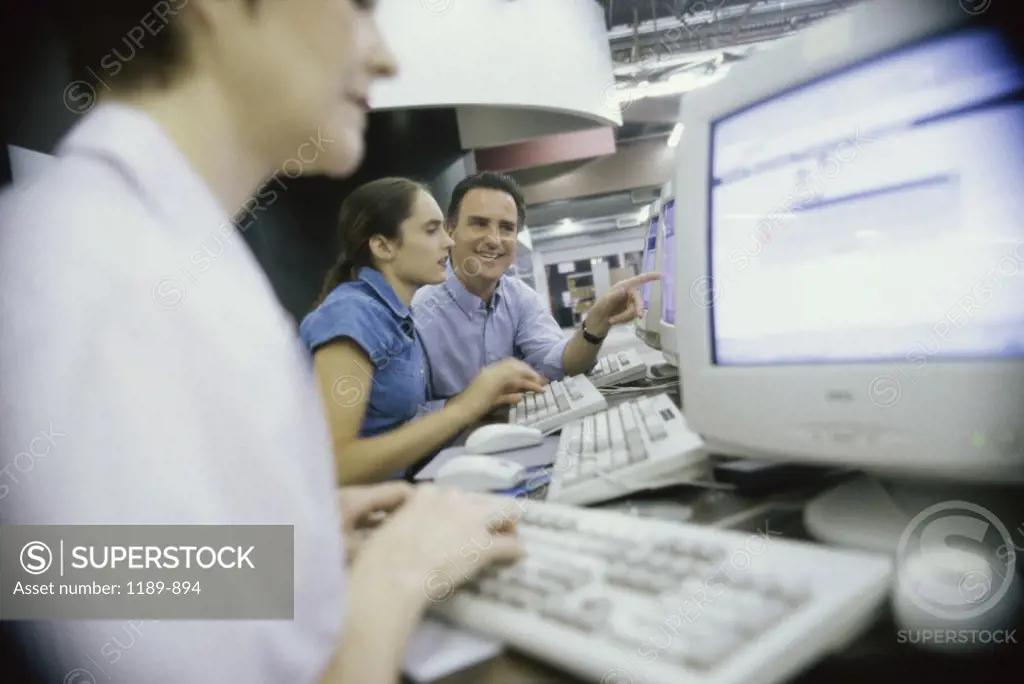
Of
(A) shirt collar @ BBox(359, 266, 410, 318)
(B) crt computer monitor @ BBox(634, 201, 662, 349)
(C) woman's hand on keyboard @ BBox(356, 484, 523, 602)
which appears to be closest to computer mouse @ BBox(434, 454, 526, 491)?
(C) woman's hand on keyboard @ BBox(356, 484, 523, 602)

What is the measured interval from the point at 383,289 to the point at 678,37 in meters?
0.71

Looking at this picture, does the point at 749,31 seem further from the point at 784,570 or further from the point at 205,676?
the point at 205,676

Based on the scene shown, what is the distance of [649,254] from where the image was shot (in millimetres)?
1694

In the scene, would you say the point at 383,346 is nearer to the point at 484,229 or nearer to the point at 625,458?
the point at 625,458

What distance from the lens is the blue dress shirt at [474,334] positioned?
5.34ft

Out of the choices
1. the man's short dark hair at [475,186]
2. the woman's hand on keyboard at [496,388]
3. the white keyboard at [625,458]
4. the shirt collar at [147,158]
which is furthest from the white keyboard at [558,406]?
the man's short dark hair at [475,186]

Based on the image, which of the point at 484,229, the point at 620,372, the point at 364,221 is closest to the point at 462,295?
the point at 484,229

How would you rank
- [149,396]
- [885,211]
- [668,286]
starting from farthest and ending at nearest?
[668,286]
[885,211]
[149,396]

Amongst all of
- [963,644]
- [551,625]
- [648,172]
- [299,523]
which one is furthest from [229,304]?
[648,172]

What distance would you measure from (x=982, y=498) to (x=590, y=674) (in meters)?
0.33

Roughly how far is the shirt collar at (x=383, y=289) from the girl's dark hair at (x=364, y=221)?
0.25ft

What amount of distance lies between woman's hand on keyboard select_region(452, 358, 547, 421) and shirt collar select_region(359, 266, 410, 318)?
0.21 m

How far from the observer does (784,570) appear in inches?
12.8

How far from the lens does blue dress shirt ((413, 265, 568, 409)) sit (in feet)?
5.34
